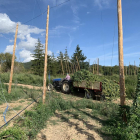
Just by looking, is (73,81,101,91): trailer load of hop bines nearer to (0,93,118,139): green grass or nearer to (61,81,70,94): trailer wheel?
(61,81,70,94): trailer wheel

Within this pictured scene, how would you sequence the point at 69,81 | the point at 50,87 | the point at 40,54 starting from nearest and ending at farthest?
the point at 69,81 < the point at 50,87 < the point at 40,54

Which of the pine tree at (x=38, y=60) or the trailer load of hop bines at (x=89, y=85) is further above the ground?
the pine tree at (x=38, y=60)

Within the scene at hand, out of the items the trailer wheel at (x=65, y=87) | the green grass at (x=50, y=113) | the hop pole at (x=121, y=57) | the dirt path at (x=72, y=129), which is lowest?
the dirt path at (x=72, y=129)

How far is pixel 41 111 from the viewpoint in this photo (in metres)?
5.67

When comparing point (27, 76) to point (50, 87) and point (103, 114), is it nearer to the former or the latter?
point (50, 87)

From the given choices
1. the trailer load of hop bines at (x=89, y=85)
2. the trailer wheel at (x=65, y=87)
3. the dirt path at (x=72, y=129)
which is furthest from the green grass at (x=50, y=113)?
the trailer wheel at (x=65, y=87)

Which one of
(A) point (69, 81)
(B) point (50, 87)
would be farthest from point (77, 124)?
(B) point (50, 87)

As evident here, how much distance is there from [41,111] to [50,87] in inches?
225

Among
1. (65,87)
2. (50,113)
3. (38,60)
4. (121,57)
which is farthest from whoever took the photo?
(38,60)

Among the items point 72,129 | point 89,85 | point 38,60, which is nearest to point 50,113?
point 72,129

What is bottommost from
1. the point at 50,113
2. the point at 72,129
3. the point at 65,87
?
the point at 72,129

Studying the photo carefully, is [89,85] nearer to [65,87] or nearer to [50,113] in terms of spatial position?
[65,87]

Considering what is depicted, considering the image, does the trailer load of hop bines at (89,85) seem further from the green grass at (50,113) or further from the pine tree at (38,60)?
the pine tree at (38,60)

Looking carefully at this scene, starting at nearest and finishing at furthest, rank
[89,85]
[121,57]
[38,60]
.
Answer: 1. [121,57]
2. [89,85]
3. [38,60]
